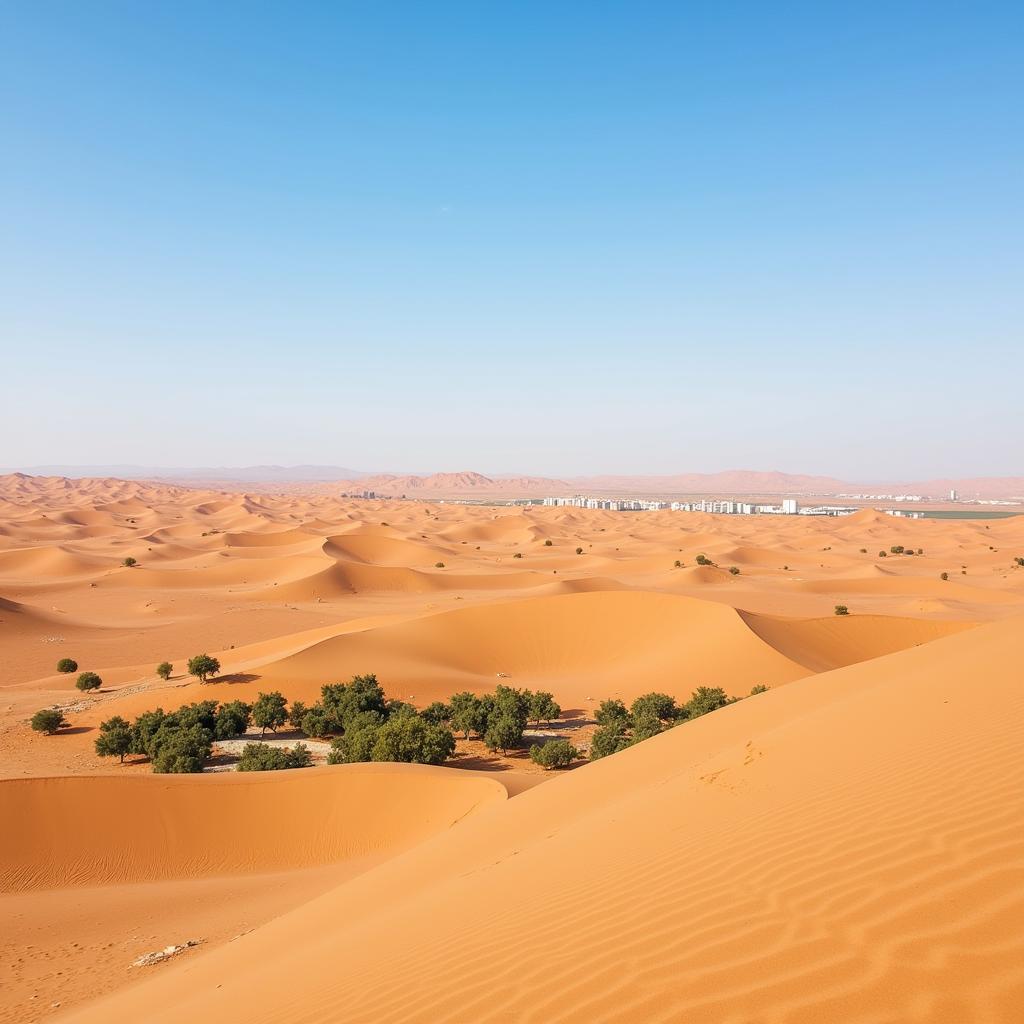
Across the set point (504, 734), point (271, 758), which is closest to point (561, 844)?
point (271, 758)

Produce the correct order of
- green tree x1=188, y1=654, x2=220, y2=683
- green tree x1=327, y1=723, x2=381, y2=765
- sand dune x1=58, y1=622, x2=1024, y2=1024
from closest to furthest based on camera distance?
sand dune x1=58, y1=622, x2=1024, y2=1024, green tree x1=327, y1=723, x2=381, y2=765, green tree x1=188, y1=654, x2=220, y2=683

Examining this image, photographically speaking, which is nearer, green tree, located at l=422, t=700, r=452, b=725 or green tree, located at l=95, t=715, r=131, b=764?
green tree, located at l=95, t=715, r=131, b=764

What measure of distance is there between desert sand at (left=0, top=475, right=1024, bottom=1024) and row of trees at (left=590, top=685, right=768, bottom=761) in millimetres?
2434

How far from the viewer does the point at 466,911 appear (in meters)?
5.36

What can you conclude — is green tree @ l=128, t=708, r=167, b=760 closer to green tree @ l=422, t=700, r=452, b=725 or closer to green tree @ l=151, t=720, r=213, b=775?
green tree @ l=151, t=720, r=213, b=775

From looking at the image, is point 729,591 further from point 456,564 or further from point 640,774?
point 640,774

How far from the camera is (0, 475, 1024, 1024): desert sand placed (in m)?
3.30

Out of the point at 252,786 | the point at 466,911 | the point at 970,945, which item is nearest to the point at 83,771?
the point at 252,786

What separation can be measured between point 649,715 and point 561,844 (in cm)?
1253

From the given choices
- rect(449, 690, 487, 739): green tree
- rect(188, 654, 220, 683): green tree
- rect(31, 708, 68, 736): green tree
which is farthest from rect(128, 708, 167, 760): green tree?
rect(449, 690, 487, 739): green tree

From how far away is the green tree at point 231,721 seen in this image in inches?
701

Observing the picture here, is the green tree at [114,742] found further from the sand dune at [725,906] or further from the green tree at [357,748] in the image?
the sand dune at [725,906]

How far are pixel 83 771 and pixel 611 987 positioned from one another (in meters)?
15.6

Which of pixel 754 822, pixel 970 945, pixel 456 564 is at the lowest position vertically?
pixel 456 564
